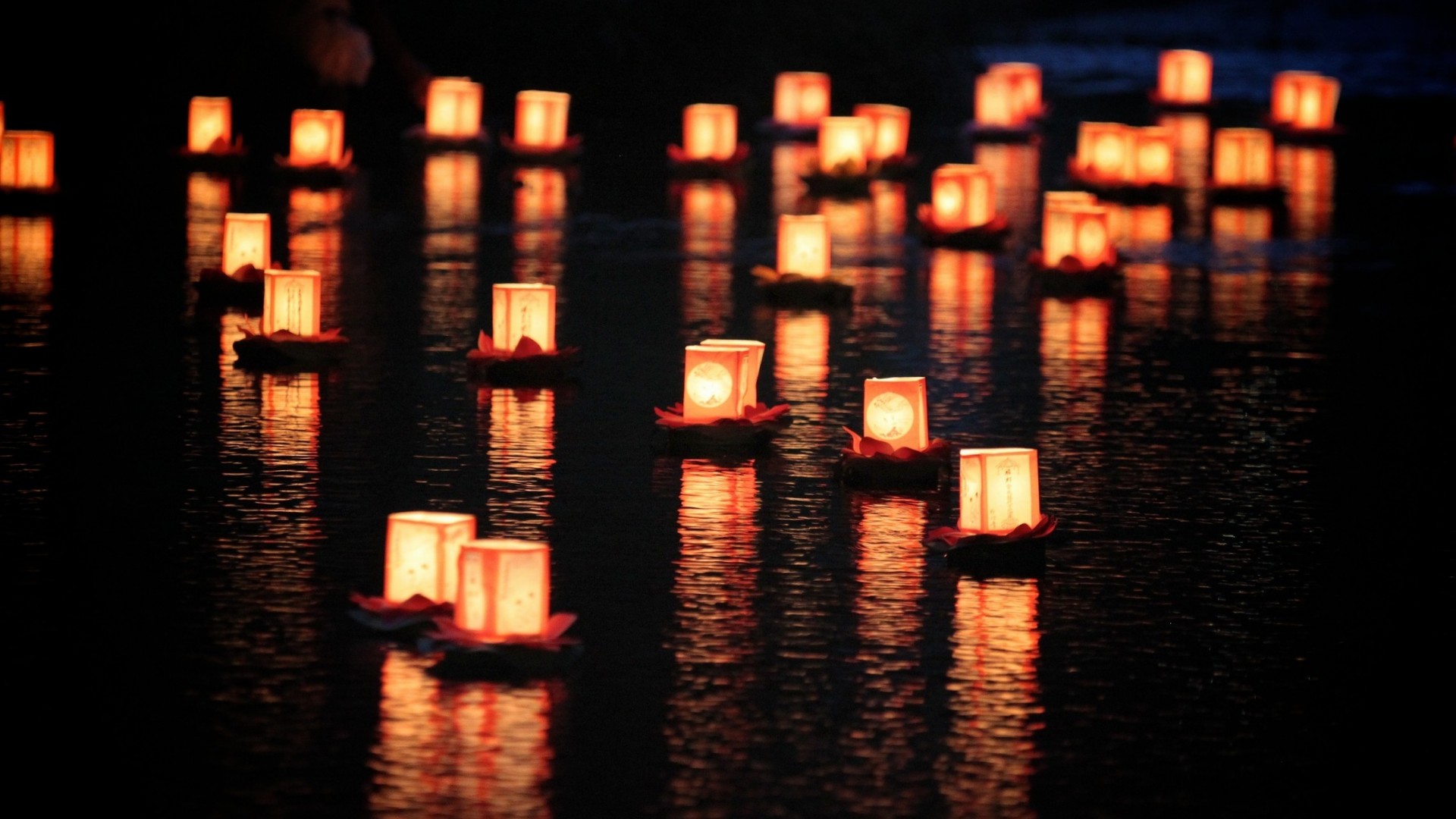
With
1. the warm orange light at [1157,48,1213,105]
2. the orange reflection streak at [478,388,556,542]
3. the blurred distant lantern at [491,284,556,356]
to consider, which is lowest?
the orange reflection streak at [478,388,556,542]

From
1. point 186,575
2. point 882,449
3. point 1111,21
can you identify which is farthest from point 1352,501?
point 1111,21

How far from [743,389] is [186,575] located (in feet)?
10.0

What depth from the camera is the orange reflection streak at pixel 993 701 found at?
589 centimetres

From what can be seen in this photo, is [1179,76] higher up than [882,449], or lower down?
higher up

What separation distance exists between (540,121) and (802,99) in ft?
15.4

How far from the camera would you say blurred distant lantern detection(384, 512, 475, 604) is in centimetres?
707

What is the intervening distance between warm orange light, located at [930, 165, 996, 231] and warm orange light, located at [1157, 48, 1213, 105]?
37.3 ft

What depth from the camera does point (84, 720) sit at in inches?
246

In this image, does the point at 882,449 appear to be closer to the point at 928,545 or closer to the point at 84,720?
the point at 928,545

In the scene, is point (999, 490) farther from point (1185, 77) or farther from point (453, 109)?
point (1185, 77)

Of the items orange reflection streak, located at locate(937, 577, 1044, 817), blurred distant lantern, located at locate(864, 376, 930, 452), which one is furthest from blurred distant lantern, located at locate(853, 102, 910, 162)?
orange reflection streak, located at locate(937, 577, 1044, 817)

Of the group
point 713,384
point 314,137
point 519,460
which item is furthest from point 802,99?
point 519,460

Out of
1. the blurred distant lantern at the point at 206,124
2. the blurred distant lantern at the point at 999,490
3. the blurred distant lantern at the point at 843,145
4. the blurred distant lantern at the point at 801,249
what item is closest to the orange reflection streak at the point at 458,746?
the blurred distant lantern at the point at 999,490

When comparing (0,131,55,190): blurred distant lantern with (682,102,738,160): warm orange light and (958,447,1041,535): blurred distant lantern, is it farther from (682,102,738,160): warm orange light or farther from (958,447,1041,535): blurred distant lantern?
(958,447,1041,535): blurred distant lantern
